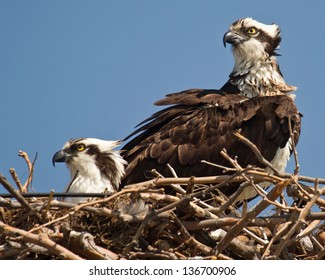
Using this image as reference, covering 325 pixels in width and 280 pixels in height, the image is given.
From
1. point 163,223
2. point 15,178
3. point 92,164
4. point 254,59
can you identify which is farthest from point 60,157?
point 254,59

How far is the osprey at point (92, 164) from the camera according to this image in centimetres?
949

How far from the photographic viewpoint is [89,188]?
30.8ft

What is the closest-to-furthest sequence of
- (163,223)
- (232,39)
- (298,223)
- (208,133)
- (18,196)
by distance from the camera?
(298,223) < (18,196) < (163,223) < (208,133) < (232,39)

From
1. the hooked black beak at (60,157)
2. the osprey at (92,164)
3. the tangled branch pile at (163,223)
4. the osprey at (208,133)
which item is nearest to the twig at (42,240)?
the tangled branch pile at (163,223)

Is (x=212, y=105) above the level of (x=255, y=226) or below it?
above

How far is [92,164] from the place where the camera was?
379 inches

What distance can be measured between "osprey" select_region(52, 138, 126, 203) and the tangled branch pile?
2.67 ft

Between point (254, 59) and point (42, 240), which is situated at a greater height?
point (254, 59)

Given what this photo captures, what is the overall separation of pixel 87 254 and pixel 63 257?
37cm

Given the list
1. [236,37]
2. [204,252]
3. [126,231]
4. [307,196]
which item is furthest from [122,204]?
[236,37]

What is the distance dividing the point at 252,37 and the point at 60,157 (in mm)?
2959

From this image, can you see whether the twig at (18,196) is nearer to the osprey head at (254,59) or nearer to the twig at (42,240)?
the twig at (42,240)

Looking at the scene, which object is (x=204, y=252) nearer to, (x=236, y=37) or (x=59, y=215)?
(x=59, y=215)

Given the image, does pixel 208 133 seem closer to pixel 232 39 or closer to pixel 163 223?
pixel 232 39
